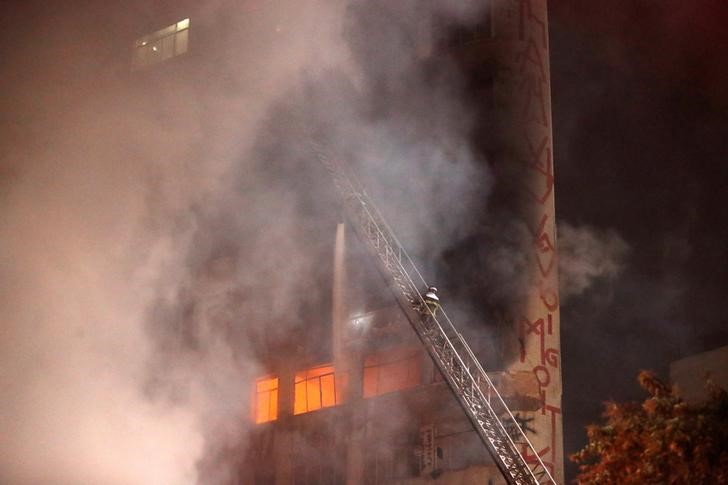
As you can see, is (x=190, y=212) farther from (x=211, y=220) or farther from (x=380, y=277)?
(x=380, y=277)

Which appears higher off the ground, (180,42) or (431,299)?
(180,42)

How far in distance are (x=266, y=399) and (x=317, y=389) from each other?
171cm

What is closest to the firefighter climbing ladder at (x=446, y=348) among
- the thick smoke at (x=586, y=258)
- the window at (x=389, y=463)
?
the window at (x=389, y=463)

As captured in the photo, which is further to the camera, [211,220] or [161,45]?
[161,45]

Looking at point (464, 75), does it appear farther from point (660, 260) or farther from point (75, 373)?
point (75, 373)

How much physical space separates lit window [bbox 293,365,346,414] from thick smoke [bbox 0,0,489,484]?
0.99 m

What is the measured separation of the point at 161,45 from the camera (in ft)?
99.3

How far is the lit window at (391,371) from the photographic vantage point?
70.8ft

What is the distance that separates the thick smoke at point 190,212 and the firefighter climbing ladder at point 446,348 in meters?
1.28

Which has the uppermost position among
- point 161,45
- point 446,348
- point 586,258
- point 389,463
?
point 161,45

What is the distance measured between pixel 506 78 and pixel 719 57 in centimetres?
471

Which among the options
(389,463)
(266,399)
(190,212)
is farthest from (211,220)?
(389,463)

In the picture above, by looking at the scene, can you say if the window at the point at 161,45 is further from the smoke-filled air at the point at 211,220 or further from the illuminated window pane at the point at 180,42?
the smoke-filled air at the point at 211,220

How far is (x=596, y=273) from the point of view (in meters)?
23.8
